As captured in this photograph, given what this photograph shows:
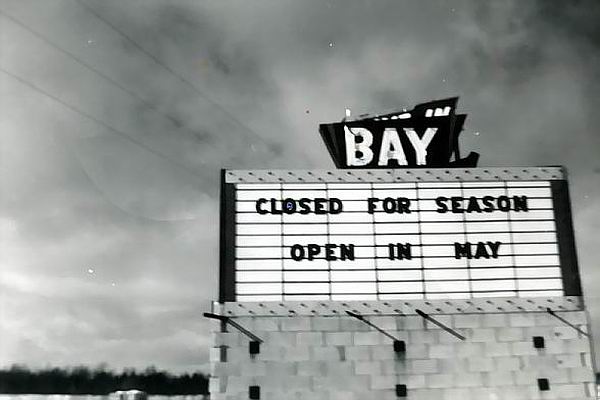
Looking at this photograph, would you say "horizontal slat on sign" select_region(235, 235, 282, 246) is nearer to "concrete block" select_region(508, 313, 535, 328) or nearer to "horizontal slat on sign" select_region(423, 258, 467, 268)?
"horizontal slat on sign" select_region(423, 258, 467, 268)

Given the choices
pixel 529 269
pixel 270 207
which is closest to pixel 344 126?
pixel 270 207

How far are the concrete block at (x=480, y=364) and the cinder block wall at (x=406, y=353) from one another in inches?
0.9

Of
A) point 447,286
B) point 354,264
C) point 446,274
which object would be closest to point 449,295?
point 447,286

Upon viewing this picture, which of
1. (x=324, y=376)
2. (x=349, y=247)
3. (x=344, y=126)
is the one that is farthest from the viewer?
(x=344, y=126)

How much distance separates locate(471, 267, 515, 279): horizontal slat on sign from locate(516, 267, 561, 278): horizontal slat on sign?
0.74ft

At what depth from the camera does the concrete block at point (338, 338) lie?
1566 centimetres

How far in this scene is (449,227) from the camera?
661 inches

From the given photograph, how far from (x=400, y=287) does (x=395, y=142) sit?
4.09 m

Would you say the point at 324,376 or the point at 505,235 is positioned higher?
the point at 505,235

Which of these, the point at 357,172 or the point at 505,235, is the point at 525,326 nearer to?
the point at 505,235

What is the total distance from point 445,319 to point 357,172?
4341 millimetres

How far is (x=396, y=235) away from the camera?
16.7m

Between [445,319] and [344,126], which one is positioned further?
[344,126]

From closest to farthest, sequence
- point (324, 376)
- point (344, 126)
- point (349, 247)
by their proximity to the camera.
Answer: point (324, 376), point (349, 247), point (344, 126)
